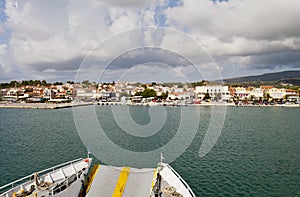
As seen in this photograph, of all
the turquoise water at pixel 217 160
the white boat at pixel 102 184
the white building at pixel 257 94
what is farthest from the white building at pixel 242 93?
the white boat at pixel 102 184

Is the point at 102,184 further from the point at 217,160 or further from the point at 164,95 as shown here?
the point at 164,95

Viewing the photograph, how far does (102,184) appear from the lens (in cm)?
978

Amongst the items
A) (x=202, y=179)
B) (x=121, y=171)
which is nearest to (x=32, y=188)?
(x=121, y=171)

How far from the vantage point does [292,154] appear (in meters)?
19.5

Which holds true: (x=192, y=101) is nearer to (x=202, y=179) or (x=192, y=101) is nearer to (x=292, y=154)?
(x=292, y=154)

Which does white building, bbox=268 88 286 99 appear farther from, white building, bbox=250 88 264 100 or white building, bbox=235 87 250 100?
white building, bbox=235 87 250 100

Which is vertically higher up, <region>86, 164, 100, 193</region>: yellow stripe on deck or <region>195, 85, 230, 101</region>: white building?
<region>195, 85, 230, 101</region>: white building

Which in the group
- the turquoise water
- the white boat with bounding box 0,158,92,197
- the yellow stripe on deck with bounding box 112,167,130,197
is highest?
the white boat with bounding box 0,158,92,197

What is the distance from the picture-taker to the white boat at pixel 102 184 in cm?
828

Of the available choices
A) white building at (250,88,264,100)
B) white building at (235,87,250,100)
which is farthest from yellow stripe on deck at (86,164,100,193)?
white building at (235,87,250,100)

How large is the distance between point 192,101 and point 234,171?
7443cm

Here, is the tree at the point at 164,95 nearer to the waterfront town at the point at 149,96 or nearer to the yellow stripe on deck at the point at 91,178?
the waterfront town at the point at 149,96

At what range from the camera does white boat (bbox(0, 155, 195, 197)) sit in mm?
8281

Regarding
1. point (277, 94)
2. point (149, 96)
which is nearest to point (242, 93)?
point (277, 94)
